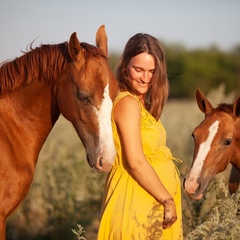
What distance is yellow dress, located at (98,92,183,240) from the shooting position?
11.4ft

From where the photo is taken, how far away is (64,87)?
357 cm

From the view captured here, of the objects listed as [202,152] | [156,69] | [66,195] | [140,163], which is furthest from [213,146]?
[66,195]

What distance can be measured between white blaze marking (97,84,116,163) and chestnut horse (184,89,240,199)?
44.6 inches

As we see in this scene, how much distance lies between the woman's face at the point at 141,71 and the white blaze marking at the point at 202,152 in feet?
3.21

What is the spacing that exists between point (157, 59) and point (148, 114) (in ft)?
1.35

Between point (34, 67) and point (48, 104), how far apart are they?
299 mm

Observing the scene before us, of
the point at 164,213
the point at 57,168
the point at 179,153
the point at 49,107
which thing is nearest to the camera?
the point at 164,213

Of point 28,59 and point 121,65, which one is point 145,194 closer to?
point 121,65

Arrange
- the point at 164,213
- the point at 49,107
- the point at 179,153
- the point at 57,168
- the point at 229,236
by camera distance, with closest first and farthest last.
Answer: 1. the point at 229,236
2. the point at 164,213
3. the point at 49,107
4. the point at 57,168
5. the point at 179,153

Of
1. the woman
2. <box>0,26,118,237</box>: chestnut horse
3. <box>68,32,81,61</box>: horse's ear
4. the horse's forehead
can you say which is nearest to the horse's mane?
<box>0,26,118,237</box>: chestnut horse

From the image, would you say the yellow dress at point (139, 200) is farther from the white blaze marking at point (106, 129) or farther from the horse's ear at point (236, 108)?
the horse's ear at point (236, 108)

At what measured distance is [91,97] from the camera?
342 centimetres

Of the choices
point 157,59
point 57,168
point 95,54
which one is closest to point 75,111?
point 95,54

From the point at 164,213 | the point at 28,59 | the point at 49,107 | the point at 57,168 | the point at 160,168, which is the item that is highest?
the point at 28,59
